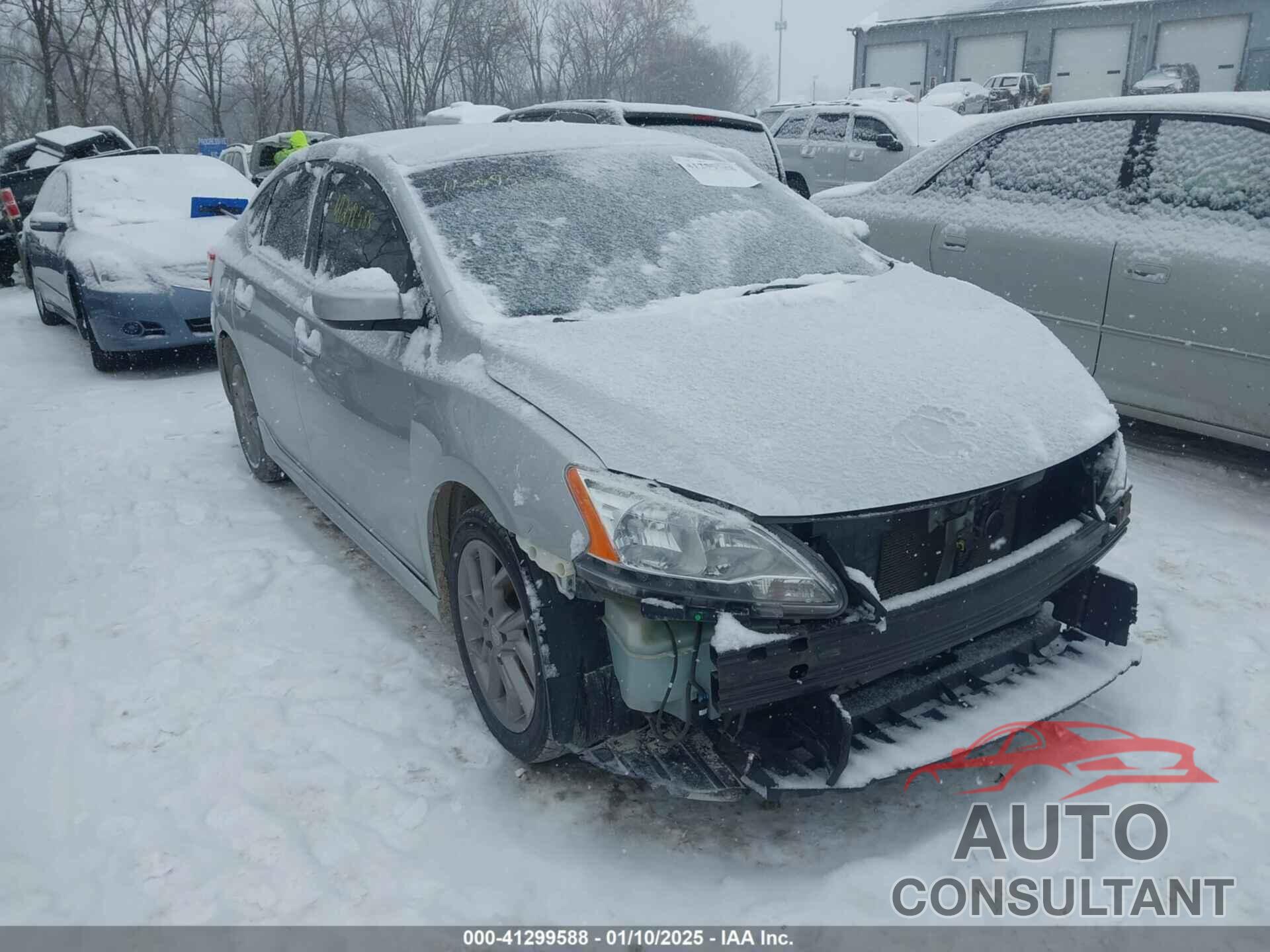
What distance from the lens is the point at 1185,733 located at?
275 cm

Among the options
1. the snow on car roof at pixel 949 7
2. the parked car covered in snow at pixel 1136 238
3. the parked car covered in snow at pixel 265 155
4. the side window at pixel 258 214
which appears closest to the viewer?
the parked car covered in snow at pixel 1136 238

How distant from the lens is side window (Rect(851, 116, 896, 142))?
42.8 feet

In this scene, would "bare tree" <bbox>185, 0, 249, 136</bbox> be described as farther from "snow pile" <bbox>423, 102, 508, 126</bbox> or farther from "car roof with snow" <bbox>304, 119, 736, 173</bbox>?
"car roof with snow" <bbox>304, 119, 736, 173</bbox>

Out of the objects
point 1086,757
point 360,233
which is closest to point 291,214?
point 360,233

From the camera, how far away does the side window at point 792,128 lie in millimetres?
14070

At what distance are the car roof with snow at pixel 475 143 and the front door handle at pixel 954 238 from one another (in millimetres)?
1762

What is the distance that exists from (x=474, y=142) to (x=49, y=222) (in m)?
6.12

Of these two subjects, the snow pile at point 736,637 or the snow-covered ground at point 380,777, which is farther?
the snow-covered ground at point 380,777

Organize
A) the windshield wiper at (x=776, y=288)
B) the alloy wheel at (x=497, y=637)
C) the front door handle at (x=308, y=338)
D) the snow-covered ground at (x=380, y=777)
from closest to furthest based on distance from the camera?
1. the snow-covered ground at (x=380, y=777)
2. the alloy wheel at (x=497, y=637)
3. the windshield wiper at (x=776, y=288)
4. the front door handle at (x=308, y=338)

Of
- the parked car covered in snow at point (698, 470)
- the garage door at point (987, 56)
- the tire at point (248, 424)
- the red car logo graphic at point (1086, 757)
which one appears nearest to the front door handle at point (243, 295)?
the tire at point (248, 424)

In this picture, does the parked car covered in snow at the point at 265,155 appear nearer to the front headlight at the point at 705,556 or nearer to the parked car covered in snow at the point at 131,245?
the parked car covered in snow at the point at 131,245

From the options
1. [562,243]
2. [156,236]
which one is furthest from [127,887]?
[156,236]

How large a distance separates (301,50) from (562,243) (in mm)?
35255

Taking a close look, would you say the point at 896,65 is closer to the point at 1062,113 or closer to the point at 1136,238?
the point at 1062,113
